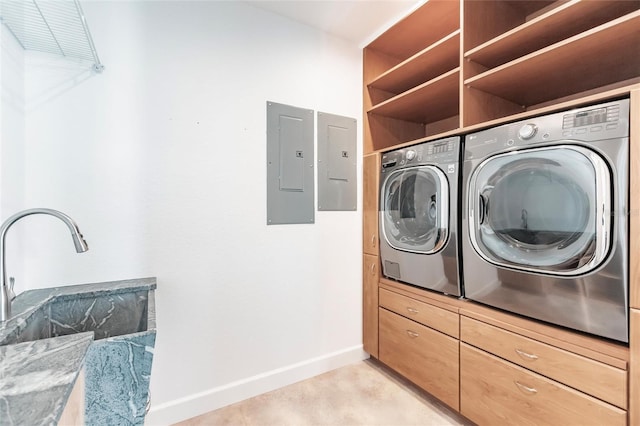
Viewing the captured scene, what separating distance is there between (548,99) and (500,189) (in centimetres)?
93

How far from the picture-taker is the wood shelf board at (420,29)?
5.93 ft

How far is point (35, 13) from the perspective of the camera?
1.10m

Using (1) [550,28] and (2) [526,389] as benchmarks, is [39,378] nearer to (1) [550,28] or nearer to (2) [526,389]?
(2) [526,389]

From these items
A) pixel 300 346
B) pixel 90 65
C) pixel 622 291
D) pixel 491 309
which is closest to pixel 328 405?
pixel 300 346

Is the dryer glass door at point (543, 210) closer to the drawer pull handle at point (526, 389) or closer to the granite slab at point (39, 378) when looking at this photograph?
the drawer pull handle at point (526, 389)

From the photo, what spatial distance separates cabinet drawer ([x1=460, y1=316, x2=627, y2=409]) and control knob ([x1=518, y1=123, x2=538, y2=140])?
923 millimetres

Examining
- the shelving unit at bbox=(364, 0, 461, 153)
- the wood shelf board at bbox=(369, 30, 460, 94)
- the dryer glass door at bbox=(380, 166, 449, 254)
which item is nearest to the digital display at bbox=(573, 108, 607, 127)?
the dryer glass door at bbox=(380, 166, 449, 254)

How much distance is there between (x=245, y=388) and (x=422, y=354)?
45.7 inches

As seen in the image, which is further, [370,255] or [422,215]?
[370,255]

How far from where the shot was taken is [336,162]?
2.17 m

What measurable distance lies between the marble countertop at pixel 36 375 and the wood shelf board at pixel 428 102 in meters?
2.04

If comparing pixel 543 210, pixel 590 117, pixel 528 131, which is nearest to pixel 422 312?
pixel 543 210

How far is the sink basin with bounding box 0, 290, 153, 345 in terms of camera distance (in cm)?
123

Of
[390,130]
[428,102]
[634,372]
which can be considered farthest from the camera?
[390,130]
